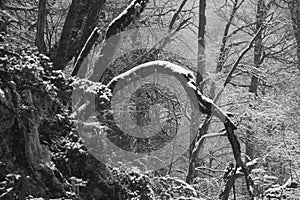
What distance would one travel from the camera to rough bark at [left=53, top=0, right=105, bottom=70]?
482cm

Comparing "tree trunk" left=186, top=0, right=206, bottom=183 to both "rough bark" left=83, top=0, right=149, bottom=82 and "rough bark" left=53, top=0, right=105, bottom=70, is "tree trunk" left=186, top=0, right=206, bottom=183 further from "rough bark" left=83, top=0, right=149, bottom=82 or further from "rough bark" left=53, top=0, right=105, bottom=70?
"rough bark" left=53, top=0, right=105, bottom=70

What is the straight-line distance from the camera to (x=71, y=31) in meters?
4.91

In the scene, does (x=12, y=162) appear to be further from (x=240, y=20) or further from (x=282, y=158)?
(x=240, y=20)

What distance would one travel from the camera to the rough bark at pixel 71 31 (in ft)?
15.8

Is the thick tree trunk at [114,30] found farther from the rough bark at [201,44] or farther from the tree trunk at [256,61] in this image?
the tree trunk at [256,61]

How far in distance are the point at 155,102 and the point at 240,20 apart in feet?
19.3

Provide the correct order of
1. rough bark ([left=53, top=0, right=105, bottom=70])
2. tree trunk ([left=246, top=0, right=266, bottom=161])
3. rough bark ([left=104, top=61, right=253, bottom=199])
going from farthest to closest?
tree trunk ([left=246, top=0, right=266, bottom=161]), rough bark ([left=53, top=0, right=105, bottom=70]), rough bark ([left=104, top=61, right=253, bottom=199])

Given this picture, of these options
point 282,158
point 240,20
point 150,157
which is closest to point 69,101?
point 150,157

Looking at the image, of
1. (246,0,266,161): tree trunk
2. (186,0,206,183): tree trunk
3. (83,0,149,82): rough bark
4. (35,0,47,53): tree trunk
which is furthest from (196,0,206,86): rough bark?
(35,0,47,53): tree trunk

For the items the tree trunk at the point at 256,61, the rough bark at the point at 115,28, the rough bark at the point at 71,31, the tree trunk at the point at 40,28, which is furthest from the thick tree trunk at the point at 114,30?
the tree trunk at the point at 256,61

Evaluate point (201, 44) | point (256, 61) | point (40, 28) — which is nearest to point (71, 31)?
point (40, 28)

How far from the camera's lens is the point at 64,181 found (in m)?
3.43

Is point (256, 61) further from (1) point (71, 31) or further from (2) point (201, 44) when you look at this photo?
(1) point (71, 31)

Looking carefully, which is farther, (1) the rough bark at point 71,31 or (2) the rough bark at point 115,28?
(2) the rough bark at point 115,28
